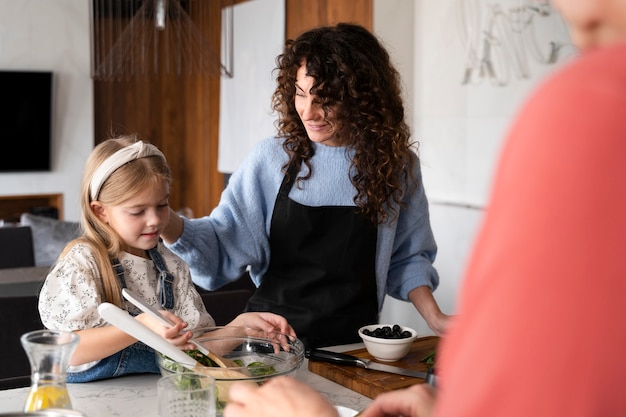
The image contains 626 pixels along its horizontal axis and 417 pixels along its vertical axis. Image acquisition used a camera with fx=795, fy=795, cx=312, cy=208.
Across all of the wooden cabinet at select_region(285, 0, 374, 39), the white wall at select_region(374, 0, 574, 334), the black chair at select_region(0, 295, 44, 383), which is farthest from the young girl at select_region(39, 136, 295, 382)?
the wooden cabinet at select_region(285, 0, 374, 39)

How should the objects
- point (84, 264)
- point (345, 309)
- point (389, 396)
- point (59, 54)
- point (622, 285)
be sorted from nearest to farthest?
point (622, 285), point (389, 396), point (84, 264), point (345, 309), point (59, 54)

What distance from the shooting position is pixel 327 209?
77.2 inches

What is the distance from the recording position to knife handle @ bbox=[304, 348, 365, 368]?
1.58m

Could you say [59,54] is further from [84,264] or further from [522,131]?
[522,131]

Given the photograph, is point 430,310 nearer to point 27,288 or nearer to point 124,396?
point 124,396

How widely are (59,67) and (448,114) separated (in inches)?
160

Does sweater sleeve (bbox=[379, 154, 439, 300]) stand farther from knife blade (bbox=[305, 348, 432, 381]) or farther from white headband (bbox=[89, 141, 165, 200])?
white headband (bbox=[89, 141, 165, 200])

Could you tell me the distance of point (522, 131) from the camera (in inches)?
17.7

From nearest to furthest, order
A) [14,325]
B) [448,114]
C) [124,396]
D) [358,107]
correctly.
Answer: [124,396]
[358,107]
[14,325]
[448,114]

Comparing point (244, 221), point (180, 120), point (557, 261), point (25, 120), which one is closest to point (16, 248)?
point (244, 221)

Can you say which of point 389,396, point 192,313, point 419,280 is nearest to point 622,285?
point 389,396

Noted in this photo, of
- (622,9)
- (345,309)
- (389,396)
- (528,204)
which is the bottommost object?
(345,309)

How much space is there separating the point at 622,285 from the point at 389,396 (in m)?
0.45

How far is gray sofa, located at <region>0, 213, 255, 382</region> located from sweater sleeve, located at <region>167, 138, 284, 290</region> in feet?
1.27
